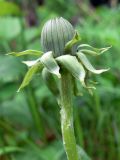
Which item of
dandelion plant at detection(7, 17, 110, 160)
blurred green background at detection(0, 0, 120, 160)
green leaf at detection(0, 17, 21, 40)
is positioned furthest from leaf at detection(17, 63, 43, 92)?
green leaf at detection(0, 17, 21, 40)

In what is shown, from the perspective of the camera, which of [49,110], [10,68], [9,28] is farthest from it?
[9,28]

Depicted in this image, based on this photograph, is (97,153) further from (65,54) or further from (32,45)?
(65,54)

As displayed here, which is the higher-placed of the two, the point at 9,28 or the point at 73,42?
the point at 73,42

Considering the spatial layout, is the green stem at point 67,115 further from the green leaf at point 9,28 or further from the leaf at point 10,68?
the green leaf at point 9,28

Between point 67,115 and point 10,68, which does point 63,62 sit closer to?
point 67,115

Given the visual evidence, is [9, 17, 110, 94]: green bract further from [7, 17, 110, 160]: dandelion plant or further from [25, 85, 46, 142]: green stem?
[25, 85, 46, 142]: green stem

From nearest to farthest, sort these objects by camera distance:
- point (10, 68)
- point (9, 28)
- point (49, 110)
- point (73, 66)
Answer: point (73, 66) < point (10, 68) < point (49, 110) < point (9, 28)

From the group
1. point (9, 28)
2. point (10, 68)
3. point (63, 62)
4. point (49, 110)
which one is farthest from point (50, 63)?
point (9, 28)
